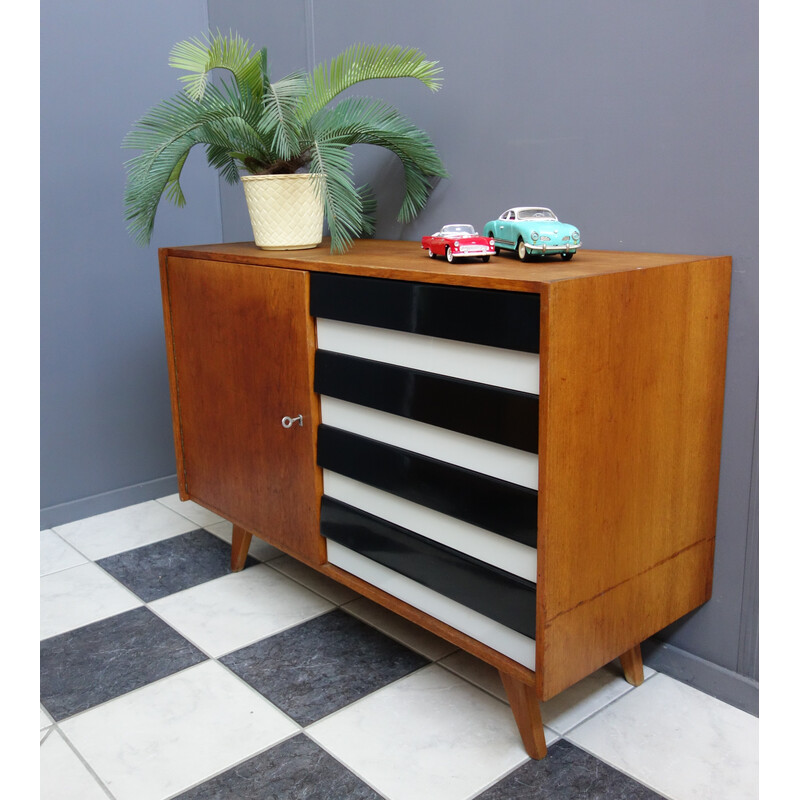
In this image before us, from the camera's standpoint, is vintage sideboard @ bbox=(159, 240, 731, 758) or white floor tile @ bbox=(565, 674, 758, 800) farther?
white floor tile @ bbox=(565, 674, 758, 800)

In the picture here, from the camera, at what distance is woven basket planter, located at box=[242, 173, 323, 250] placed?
1.76 metres

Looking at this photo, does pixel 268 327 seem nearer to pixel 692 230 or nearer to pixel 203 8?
pixel 692 230

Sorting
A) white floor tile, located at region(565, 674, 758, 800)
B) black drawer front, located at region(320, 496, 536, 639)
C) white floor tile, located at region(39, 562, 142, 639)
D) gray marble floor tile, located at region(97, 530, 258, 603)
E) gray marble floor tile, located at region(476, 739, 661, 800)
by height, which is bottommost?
gray marble floor tile, located at region(476, 739, 661, 800)

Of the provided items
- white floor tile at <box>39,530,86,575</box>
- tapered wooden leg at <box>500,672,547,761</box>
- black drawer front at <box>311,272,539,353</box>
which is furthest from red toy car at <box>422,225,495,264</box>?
white floor tile at <box>39,530,86,575</box>

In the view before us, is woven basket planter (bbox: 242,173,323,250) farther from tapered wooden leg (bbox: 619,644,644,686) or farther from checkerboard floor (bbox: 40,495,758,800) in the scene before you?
tapered wooden leg (bbox: 619,644,644,686)

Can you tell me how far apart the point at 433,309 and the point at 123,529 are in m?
1.57

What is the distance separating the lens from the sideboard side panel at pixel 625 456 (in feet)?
3.90

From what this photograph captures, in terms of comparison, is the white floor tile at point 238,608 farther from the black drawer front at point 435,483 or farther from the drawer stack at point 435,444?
the black drawer front at point 435,483

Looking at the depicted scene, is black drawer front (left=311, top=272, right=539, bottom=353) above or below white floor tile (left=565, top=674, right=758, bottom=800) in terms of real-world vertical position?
above

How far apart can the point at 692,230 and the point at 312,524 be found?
0.96m

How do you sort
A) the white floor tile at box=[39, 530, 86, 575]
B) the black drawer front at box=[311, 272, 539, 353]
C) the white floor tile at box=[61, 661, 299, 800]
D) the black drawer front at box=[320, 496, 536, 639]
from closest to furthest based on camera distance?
the black drawer front at box=[311, 272, 539, 353] < the black drawer front at box=[320, 496, 536, 639] < the white floor tile at box=[61, 661, 299, 800] < the white floor tile at box=[39, 530, 86, 575]

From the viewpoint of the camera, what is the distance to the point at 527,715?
54.5 inches

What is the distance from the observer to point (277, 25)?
2.33 metres
